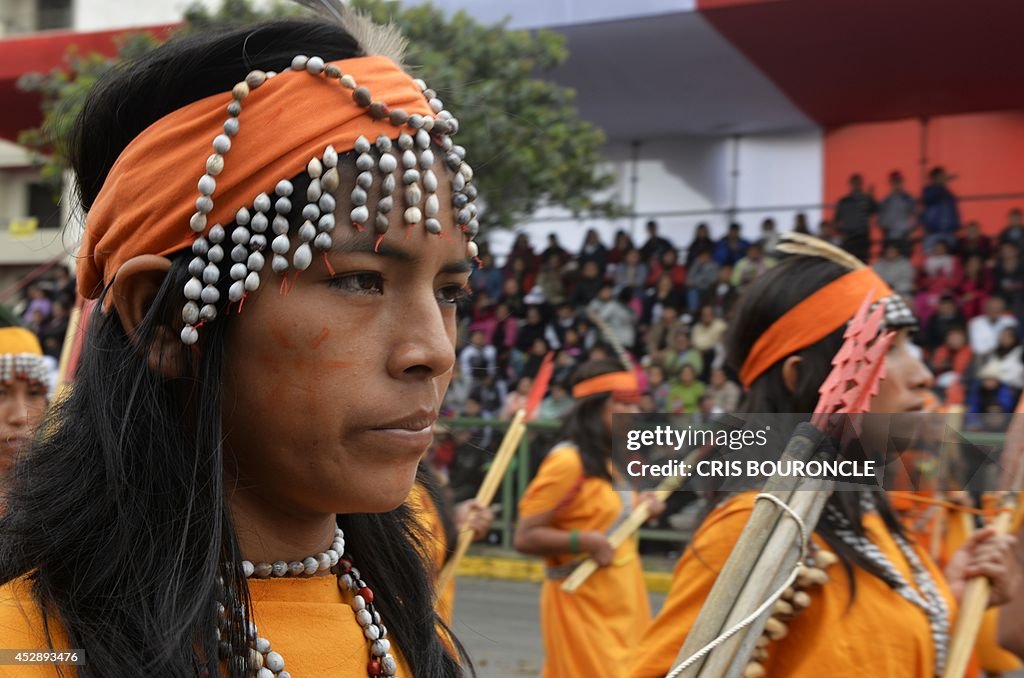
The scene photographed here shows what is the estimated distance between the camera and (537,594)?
11.4 metres

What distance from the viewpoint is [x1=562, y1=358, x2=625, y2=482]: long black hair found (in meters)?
6.08

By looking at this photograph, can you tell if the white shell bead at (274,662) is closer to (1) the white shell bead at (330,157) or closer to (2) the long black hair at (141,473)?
(2) the long black hair at (141,473)

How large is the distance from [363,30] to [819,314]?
5.84ft

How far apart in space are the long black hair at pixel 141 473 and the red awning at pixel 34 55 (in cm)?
1524

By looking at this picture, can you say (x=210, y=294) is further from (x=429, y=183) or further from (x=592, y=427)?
(x=592, y=427)

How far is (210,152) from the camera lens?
145 centimetres

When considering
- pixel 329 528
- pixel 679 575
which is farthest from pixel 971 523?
pixel 329 528

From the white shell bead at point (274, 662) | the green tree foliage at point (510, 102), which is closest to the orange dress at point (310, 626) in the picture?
the white shell bead at point (274, 662)

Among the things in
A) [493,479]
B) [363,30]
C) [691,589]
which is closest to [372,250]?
[363,30]

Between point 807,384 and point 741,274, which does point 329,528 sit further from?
point 741,274

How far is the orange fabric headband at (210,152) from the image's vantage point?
1445mm

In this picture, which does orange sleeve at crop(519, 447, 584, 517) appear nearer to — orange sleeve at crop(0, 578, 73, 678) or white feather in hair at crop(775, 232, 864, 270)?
white feather in hair at crop(775, 232, 864, 270)

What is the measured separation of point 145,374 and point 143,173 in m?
0.26

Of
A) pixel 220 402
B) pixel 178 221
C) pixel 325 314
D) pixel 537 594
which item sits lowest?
pixel 537 594
